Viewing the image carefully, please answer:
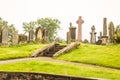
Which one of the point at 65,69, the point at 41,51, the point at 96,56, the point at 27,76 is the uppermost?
the point at 41,51

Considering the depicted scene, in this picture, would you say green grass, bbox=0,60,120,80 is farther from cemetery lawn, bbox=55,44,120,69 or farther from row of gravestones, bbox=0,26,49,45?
row of gravestones, bbox=0,26,49,45

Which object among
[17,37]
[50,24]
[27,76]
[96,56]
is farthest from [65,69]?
[50,24]

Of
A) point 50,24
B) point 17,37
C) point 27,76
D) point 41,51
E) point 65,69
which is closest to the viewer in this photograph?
point 27,76

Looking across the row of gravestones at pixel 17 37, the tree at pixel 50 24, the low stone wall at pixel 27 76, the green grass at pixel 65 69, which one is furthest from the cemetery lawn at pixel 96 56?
the tree at pixel 50 24

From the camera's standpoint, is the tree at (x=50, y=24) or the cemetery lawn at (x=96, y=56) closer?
the cemetery lawn at (x=96, y=56)

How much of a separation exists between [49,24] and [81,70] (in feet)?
241

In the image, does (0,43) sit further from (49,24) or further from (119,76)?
(49,24)

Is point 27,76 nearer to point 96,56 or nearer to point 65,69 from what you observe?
point 65,69

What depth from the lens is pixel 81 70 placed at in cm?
1513

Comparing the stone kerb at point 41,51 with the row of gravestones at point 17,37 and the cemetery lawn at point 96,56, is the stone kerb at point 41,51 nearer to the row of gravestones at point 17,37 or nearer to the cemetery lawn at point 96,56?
the cemetery lawn at point 96,56

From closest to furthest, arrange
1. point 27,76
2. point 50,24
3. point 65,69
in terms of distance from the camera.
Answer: point 27,76 < point 65,69 < point 50,24

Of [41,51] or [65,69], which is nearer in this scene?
[65,69]

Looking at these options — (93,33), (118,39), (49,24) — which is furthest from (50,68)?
(49,24)

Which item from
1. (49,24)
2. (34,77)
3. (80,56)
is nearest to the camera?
(34,77)
